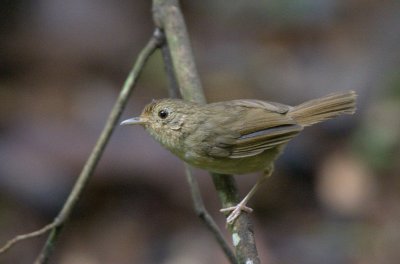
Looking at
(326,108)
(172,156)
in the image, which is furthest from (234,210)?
(172,156)

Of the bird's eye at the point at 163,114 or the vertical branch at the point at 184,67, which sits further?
the bird's eye at the point at 163,114

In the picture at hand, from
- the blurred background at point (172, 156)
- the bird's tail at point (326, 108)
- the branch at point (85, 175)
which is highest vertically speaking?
the branch at point (85, 175)

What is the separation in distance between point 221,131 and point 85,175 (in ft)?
2.36

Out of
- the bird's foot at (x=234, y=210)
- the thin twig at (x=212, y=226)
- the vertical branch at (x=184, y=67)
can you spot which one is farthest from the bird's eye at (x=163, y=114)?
the bird's foot at (x=234, y=210)

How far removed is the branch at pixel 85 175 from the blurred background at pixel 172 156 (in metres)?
2.05

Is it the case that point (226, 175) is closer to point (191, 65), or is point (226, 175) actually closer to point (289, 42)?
point (191, 65)

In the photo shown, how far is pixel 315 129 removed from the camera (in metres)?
6.47

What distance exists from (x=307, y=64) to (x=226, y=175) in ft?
13.4

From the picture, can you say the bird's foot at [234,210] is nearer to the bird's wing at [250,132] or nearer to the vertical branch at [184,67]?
the vertical branch at [184,67]

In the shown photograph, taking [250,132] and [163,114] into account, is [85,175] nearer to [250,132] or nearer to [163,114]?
[163,114]

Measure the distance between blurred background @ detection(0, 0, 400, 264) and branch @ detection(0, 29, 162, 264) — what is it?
2.05m

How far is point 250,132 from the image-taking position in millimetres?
3703

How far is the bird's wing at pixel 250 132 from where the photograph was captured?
3.63 meters

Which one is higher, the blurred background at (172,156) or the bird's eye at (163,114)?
the bird's eye at (163,114)
